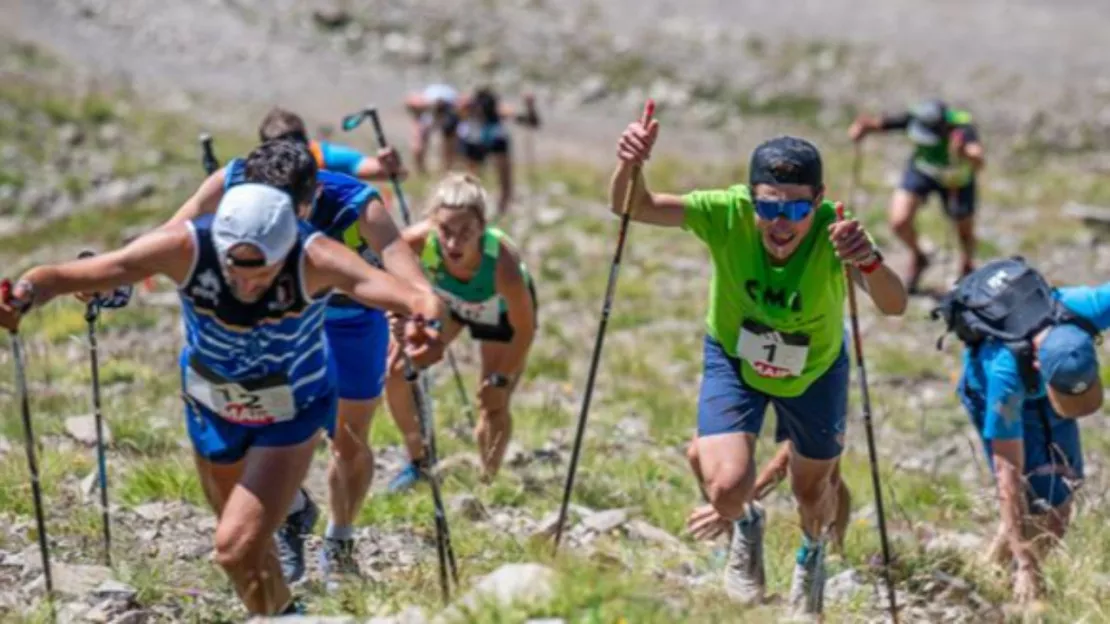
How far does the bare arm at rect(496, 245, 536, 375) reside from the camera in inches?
343

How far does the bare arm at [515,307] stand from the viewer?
343 inches

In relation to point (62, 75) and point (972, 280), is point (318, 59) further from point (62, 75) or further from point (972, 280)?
point (972, 280)

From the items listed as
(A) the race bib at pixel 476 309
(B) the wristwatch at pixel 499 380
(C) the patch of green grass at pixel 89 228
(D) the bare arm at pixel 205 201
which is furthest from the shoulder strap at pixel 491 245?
(C) the patch of green grass at pixel 89 228

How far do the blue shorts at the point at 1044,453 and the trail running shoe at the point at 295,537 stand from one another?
3394 millimetres

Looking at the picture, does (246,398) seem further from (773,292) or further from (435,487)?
(773,292)

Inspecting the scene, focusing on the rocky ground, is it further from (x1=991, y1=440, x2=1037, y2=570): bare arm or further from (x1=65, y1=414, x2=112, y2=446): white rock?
(x1=991, y1=440, x2=1037, y2=570): bare arm

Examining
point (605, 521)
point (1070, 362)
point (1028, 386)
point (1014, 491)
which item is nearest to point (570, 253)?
point (605, 521)

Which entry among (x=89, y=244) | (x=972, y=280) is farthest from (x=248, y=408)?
(x=89, y=244)

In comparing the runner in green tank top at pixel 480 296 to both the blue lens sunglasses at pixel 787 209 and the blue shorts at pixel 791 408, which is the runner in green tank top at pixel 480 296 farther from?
the blue lens sunglasses at pixel 787 209

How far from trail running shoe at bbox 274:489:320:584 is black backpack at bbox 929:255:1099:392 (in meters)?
3.33

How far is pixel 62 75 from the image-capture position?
3119cm

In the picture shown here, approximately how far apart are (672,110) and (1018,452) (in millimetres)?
25908

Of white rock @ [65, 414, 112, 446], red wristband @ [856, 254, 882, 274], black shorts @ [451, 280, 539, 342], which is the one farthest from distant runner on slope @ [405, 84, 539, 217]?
red wristband @ [856, 254, 882, 274]

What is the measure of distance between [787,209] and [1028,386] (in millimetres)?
1663
